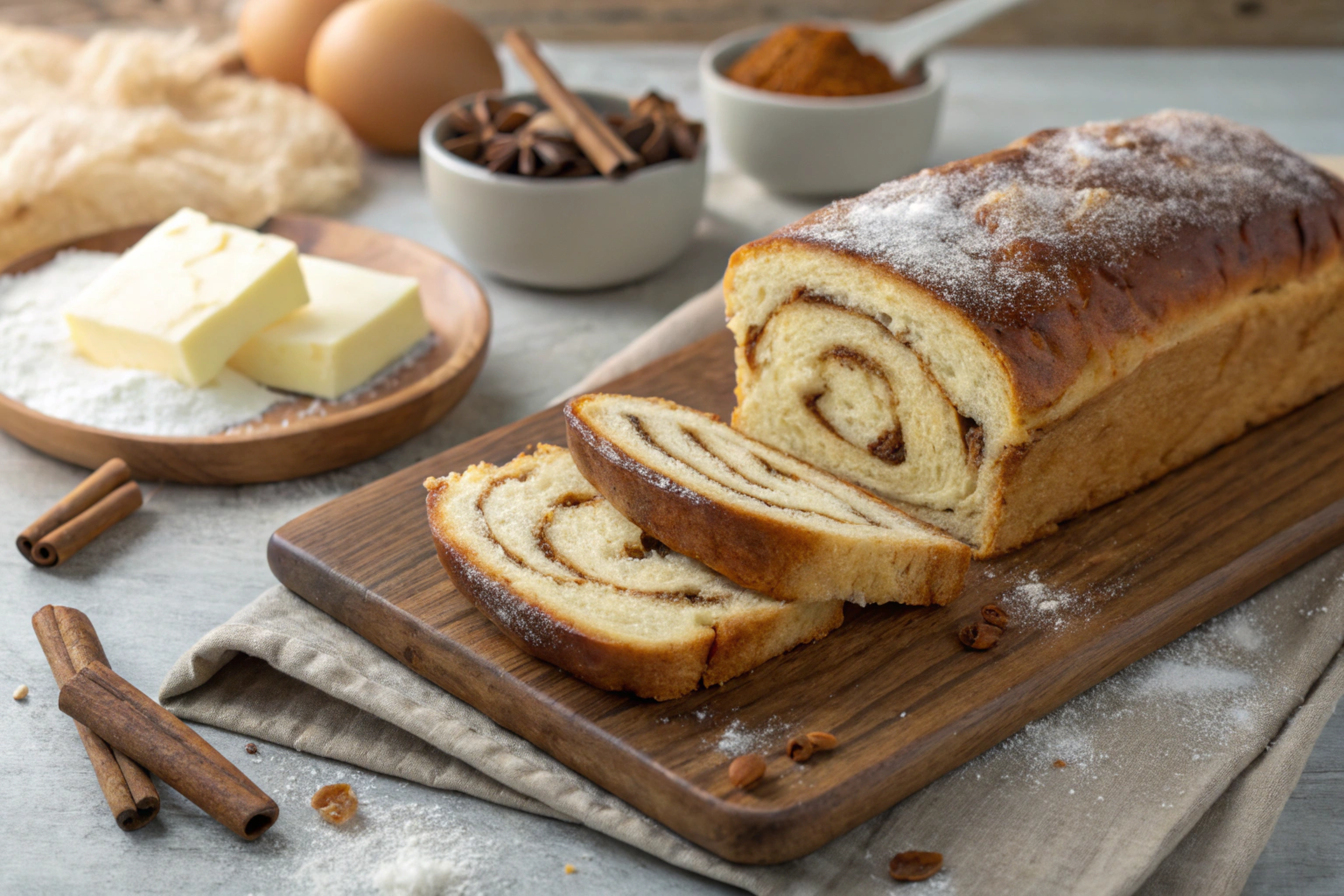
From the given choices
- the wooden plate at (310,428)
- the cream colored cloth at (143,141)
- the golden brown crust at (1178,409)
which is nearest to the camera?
the golden brown crust at (1178,409)

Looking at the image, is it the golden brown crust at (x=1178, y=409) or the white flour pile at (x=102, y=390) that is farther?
the white flour pile at (x=102, y=390)

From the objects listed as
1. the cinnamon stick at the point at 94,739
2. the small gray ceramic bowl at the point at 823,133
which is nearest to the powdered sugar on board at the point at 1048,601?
the cinnamon stick at the point at 94,739

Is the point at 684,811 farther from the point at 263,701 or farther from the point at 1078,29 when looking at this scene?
the point at 1078,29

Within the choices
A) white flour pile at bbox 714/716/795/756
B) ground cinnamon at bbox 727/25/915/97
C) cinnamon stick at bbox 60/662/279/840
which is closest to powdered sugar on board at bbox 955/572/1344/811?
white flour pile at bbox 714/716/795/756

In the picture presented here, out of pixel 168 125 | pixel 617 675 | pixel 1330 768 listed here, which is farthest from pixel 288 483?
pixel 1330 768

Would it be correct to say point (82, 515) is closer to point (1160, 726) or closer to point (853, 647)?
point (853, 647)

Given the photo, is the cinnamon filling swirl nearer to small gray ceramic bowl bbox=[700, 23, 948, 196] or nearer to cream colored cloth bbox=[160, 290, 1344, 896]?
cream colored cloth bbox=[160, 290, 1344, 896]

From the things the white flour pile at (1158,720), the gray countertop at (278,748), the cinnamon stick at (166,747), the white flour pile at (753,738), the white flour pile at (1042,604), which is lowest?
the gray countertop at (278,748)

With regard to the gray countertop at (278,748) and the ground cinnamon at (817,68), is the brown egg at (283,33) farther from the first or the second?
the ground cinnamon at (817,68)
